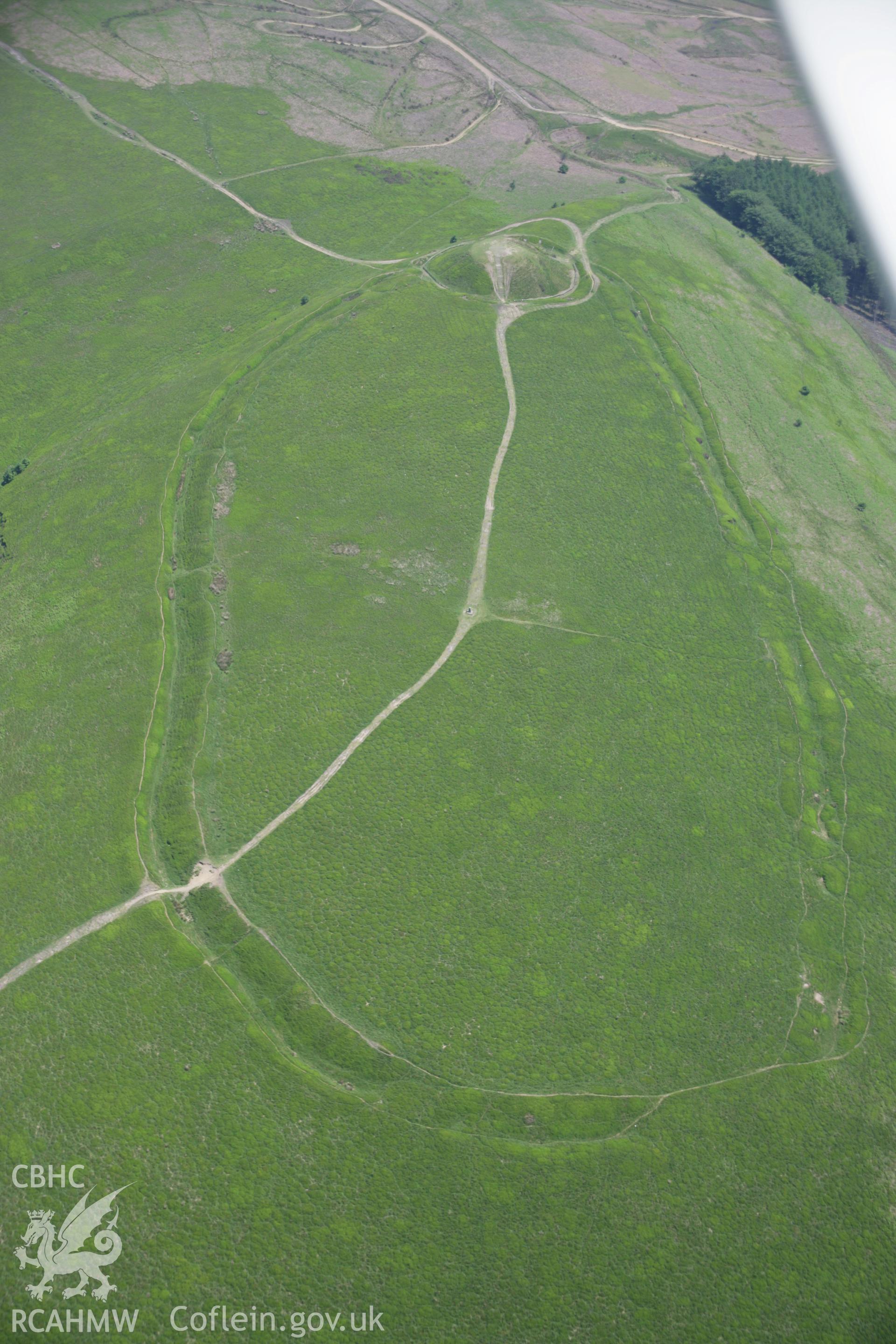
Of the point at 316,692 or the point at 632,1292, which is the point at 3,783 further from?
the point at 632,1292

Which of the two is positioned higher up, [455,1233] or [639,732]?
[639,732]

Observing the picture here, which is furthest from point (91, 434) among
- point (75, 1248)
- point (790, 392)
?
point (790, 392)

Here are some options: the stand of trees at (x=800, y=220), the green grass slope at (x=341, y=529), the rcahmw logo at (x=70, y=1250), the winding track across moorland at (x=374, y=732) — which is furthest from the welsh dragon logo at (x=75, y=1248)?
the stand of trees at (x=800, y=220)

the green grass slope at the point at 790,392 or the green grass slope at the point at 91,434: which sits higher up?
the green grass slope at the point at 790,392

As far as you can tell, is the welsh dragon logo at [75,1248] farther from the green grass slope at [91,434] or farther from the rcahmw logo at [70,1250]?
the green grass slope at [91,434]

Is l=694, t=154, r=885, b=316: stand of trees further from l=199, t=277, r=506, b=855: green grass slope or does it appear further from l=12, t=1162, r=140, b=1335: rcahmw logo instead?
l=12, t=1162, r=140, b=1335: rcahmw logo

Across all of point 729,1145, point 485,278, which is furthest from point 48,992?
point 485,278

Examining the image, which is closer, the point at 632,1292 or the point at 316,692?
the point at 632,1292

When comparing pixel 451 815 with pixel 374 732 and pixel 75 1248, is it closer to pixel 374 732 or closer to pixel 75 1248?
pixel 374 732
